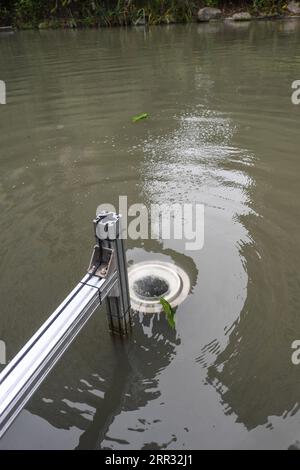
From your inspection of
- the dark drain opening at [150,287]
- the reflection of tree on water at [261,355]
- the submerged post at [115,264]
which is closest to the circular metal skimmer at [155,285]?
the dark drain opening at [150,287]

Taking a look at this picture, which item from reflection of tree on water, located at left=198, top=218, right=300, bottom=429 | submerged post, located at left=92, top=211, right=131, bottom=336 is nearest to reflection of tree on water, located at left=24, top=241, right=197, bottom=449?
submerged post, located at left=92, top=211, right=131, bottom=336

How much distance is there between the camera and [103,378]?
2.00 m

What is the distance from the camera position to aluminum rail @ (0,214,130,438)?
4.44ft

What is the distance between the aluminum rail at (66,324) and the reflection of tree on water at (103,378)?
14 cm

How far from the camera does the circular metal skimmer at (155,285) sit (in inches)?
94.1

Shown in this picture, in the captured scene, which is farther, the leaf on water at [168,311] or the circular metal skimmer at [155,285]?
the circular metal skimmer at [155,285]

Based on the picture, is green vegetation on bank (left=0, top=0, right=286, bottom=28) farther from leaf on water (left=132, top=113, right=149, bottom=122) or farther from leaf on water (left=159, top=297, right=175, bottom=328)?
leaf on water (left=159, top=297, right=175, bottom=328)

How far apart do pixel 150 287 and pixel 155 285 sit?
0.04 m

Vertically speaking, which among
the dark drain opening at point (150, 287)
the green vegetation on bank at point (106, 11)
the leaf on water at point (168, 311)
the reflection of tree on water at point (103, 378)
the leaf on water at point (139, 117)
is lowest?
the reflection of tree on water at point (103, 378)

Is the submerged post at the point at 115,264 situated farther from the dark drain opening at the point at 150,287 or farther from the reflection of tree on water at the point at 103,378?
the dark drain opening at the point at 150,287

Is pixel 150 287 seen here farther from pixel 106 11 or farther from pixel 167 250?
pixel 106 11

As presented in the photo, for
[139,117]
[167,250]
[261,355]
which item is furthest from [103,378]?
[139,117]
